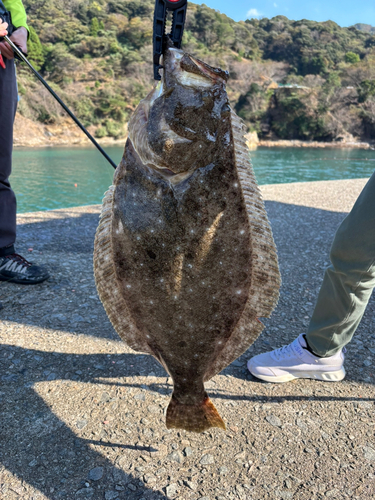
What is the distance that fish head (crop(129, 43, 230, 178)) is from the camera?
1.04 meters

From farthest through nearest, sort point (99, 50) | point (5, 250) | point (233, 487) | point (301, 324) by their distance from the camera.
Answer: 1. point (99, 50)
2. point (5, 250)
3. point (301, 324)
4. point (233, 487)

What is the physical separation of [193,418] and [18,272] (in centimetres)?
266

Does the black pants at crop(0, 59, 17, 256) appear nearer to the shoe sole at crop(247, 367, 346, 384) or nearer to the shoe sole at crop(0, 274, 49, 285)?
the shoe sole at crop(0, 274, 49, 285)

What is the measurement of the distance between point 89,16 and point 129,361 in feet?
296

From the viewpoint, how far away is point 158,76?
3.93ft

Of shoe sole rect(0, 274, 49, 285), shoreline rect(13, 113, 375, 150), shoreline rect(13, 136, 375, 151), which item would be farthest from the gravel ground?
shoreline rect(13, 136, 375, 151)

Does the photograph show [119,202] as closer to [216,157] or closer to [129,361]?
[216,157]

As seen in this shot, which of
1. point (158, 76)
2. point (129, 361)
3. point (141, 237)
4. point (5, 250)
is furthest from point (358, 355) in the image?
point (5, 250)

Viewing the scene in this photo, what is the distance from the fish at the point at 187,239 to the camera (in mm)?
1069

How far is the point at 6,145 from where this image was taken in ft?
9.80

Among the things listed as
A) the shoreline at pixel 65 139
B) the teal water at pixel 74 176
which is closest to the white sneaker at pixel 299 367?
the teal water at pixel 74 176

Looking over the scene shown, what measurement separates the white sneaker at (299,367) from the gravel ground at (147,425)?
0.21 ft

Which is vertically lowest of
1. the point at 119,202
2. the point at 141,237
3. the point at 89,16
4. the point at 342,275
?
the point at 342,275

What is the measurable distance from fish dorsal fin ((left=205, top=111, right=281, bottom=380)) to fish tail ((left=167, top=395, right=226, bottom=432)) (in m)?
0.22
